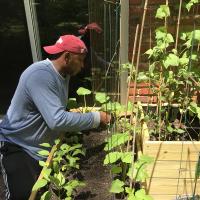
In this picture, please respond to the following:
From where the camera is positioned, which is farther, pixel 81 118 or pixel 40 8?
pixel 40 8

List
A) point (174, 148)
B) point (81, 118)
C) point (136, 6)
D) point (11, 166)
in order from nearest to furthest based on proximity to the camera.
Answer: point (174, 148), point (81, 118), point (11, 166), point (136, 6)

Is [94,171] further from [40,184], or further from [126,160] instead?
[40,184]

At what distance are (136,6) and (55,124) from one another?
1.15m

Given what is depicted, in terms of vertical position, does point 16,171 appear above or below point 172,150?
below

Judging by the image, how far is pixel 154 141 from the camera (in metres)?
2.04

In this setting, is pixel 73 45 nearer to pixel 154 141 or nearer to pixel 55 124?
pixel 55 124

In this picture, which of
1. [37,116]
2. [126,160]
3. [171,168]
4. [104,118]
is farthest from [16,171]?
[171,168]

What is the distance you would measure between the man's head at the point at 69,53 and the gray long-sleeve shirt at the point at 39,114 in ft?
0.23

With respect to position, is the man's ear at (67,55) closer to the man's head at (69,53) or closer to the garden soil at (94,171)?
the man's head at (69,53)

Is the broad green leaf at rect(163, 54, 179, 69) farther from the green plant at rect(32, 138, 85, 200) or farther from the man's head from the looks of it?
the green plant at rect(32, 138, 85, 200)

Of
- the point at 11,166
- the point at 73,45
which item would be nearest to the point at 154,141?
the point at 73,45

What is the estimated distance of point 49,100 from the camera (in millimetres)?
2037

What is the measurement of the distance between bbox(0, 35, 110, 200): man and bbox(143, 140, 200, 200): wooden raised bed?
44 centimetres

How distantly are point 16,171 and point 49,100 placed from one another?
0.63m
